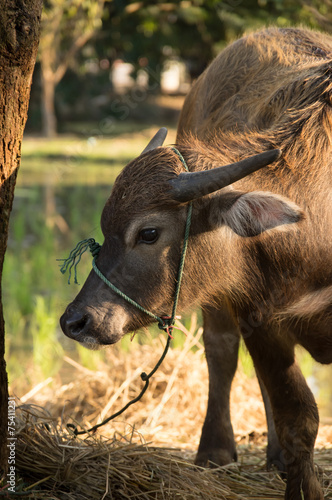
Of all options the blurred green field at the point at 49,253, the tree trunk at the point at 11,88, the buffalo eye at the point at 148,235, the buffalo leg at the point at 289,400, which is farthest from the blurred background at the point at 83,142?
the buffalo leg at the point at 289,400

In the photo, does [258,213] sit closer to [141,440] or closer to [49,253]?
[141,440]

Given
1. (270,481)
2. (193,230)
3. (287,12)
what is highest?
(287,12)

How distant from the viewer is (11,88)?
94.4 inches

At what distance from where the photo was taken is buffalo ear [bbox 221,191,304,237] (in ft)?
8.20

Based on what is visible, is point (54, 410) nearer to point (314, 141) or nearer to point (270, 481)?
point (270, 481)

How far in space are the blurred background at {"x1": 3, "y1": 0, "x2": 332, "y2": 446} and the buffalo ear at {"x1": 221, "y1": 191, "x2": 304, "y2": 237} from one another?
67 cm

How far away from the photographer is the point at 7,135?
245 centimetres

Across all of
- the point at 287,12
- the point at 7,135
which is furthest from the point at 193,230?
the point at 287,12

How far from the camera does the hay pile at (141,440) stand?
2.69 meters

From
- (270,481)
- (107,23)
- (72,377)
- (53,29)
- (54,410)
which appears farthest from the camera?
(107,23)

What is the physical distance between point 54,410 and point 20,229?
130 inches

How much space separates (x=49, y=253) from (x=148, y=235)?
14.9ft

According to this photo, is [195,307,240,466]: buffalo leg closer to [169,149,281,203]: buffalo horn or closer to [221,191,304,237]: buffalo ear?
[221,191,304,237]: buffalo ear

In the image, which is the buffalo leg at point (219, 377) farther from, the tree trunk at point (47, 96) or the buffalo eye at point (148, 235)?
the tree trunk at point (47, 96)
